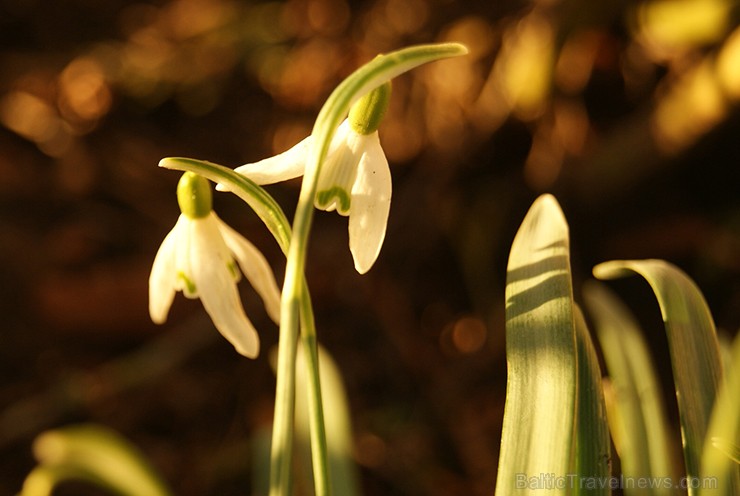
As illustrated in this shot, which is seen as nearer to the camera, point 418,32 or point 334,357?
point 334,357

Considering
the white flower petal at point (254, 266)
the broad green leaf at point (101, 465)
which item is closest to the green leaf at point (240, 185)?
the white flower petal at point (254, 266)

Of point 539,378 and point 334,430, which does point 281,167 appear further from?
point 334,430

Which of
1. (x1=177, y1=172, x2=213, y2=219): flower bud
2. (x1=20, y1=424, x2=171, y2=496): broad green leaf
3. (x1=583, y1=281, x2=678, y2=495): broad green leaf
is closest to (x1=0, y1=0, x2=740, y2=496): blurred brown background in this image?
(x1=20, y1=424, x2=171, y2=496): broad green leaf

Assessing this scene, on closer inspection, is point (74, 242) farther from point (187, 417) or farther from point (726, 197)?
point (726, 197)

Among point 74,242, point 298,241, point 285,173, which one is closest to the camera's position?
point 298,241

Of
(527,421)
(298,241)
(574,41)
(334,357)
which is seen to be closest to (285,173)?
(298,241)

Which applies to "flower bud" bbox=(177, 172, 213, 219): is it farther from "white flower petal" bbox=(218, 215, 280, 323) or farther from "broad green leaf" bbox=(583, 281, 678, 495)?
"broad green leaf" bbox=(583, 281, 678, 495)

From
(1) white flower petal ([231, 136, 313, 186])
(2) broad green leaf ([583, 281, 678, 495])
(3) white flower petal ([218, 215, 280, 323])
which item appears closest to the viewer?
(1) white flower petal ([231, 136, 313, 186])
